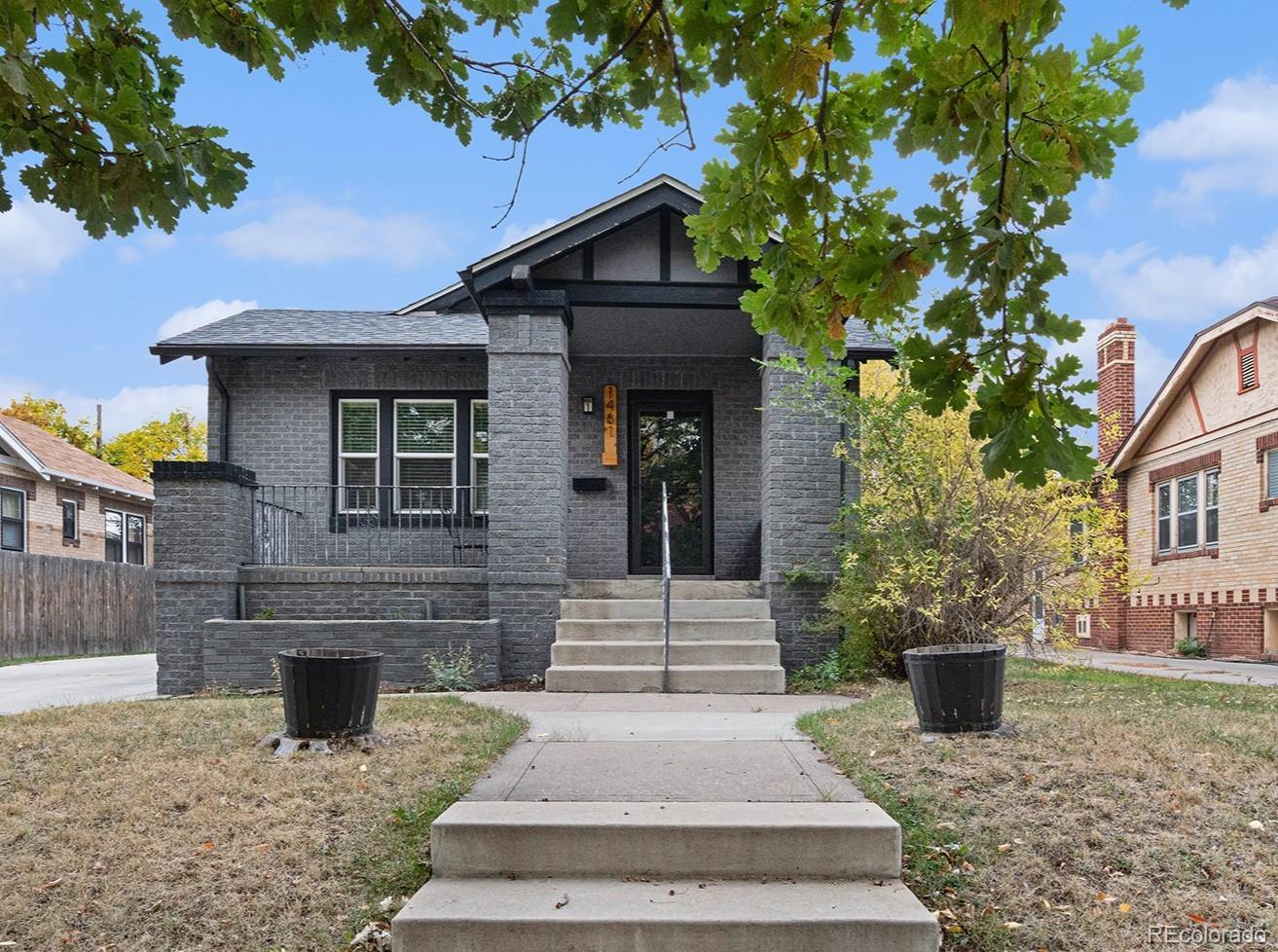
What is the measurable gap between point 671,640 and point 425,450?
4691mm

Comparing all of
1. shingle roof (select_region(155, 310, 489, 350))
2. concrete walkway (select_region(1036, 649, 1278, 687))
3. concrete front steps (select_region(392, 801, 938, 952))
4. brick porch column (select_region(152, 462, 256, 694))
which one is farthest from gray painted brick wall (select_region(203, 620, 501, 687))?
concrete walkway (select_region(1036, 649, 1278, 687))

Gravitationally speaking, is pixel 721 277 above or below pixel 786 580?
above

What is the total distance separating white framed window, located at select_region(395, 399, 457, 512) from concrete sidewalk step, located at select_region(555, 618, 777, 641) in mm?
3498

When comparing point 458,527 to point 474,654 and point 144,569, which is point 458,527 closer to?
point 474,654

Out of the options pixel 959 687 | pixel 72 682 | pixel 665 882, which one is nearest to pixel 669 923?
pixel 665 882

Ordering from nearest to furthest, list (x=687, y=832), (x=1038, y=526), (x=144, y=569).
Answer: (x=687, y=832) < (x=1038, y=526) < (x=144, y=569)

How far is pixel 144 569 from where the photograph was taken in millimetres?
22312

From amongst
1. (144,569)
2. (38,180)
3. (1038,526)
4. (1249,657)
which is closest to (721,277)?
(1038,526)

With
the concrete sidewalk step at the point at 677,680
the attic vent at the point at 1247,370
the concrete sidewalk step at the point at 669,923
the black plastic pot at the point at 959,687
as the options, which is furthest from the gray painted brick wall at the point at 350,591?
the attic vent at the point at 1247,370

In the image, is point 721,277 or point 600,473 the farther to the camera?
point 600,473

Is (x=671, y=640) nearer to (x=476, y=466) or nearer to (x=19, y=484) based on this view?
(x=476, y=466)

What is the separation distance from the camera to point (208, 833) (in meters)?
4.34

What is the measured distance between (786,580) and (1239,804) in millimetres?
5383

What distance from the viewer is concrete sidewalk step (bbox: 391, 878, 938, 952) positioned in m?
3.59
